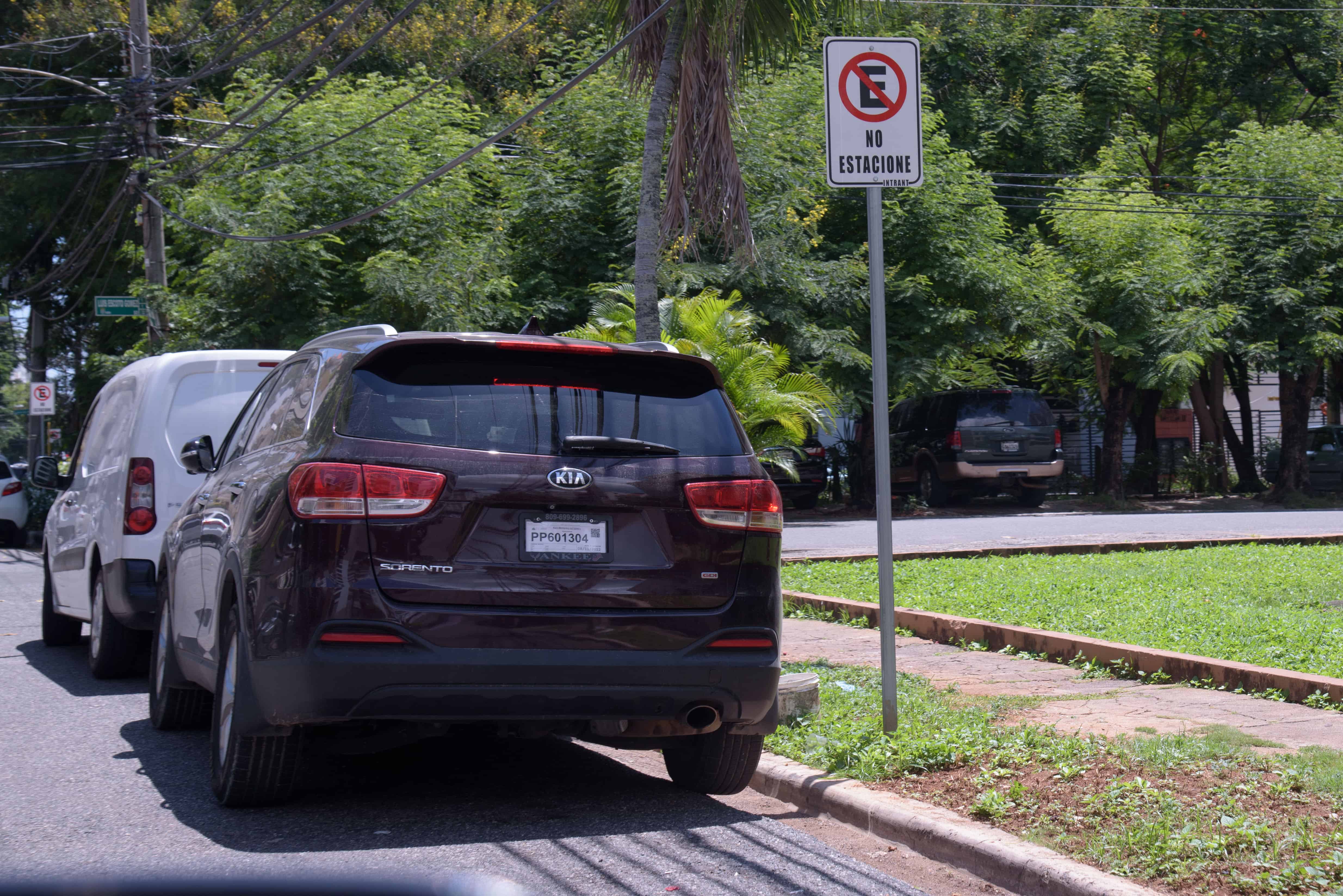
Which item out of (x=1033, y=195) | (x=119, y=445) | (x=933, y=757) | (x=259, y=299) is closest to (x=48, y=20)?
(x=259, y=299)

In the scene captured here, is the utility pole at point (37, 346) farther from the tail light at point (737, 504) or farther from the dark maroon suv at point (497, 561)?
the tail light at point (737, 504)

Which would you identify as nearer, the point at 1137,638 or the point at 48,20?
the point at 1137,638

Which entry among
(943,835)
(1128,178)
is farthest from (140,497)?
(1128,178)

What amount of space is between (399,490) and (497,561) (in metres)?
0.43

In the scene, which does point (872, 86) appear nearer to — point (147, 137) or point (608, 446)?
point (608, 446)

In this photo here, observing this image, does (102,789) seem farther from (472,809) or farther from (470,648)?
(470,648)

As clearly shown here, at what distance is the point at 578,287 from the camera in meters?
23.3

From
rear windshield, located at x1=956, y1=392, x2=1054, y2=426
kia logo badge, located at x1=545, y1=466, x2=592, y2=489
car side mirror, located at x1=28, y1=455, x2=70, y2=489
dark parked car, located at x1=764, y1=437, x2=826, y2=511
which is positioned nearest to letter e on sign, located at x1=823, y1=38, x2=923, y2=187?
kia logo badge, located at x1=545, y1=466, x2=592, y2=489

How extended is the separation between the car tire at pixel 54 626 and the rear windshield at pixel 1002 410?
1670 centimetres

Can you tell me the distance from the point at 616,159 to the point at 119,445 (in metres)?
15.7

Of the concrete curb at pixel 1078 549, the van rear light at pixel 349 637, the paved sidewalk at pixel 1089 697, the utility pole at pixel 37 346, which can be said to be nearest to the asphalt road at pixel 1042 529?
the concrete curb at pixel 1078 549

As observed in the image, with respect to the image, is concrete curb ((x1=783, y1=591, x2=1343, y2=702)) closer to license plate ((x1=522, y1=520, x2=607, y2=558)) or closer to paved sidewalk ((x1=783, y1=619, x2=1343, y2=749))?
paved sidewalk ((x1=783, y1=619, x2=1343, y2=749))

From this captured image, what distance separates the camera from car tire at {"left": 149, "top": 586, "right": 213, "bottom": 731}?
6871mm

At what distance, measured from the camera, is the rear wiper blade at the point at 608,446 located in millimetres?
5074
